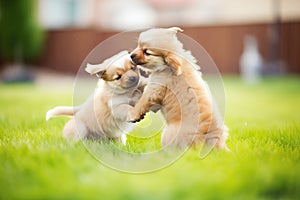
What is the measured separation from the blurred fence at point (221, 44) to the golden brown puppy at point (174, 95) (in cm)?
744

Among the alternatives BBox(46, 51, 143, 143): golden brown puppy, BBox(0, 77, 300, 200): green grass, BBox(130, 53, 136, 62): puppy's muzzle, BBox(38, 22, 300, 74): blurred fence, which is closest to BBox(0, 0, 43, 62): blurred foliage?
BBox(38, 22, 300, 74): blurred fence

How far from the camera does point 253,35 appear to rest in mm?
9695

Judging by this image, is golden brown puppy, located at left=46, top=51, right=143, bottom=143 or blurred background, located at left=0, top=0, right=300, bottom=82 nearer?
golden brown puppy, located at left=46, top=51, right=143, bottom=143

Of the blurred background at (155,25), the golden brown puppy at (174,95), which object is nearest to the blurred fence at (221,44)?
the blurred background at (155,25)

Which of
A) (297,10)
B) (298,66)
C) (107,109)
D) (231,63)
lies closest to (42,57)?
(231,63)

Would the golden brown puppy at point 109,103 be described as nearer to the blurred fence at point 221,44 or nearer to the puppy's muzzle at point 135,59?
the puppy's muzzle at point 135,59

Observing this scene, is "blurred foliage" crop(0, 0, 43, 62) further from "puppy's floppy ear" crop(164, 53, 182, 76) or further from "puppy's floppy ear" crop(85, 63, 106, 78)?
"puppy's floppy ear" crop(164, 53, 182, 76)

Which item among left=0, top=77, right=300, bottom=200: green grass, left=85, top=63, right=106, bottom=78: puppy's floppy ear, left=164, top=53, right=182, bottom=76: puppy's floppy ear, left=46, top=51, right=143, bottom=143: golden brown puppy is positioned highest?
left=164, top=53, right=182, bottom=76: puppy's floppy ear

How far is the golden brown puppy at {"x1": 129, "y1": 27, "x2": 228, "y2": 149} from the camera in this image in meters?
1.72

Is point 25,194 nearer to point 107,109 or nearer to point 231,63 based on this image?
point 107,109

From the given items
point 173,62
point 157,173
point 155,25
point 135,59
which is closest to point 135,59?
point 135,59

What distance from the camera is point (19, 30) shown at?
9562 mm

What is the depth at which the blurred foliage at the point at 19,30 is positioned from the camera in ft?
30.7

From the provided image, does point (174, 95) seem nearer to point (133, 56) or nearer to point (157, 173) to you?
point (133, 56)
